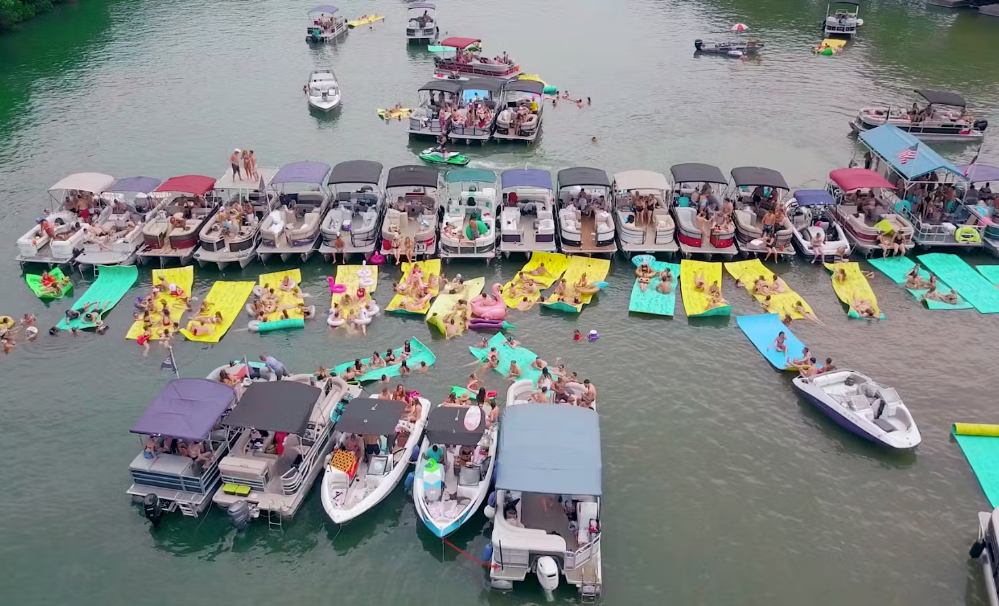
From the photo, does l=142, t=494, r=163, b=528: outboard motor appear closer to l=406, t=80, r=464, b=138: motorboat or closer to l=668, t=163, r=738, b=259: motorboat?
l=668, t=163, r=738, b=259: motorboat

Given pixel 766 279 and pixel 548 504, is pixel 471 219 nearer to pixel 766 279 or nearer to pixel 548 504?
pixel 766 279

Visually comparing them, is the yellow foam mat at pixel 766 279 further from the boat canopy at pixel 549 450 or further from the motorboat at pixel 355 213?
the motorboat at pixel 355 213

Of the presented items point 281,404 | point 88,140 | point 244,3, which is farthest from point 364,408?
point 244,3

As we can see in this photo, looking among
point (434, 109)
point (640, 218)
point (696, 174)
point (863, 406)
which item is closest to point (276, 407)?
point (863, 406)

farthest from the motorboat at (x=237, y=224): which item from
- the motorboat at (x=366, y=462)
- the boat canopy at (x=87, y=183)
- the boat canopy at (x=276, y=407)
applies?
the motorboat at (x=366, y=462)

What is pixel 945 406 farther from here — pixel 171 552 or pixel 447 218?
pixel 171 552

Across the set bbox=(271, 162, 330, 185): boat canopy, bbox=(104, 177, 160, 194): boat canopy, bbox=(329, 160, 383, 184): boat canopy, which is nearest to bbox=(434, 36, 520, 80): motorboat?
bbox=(329, 160, 383, 184): boat canopy
